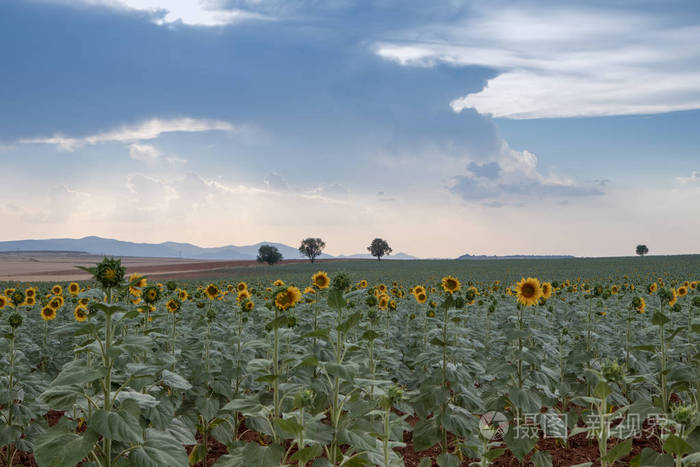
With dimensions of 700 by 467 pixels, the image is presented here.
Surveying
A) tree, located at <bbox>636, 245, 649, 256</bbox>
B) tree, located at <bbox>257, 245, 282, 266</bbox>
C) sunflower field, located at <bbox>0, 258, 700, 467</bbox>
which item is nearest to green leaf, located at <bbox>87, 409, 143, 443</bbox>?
sunflower field, located at <bbox>0, 258, 700, 467</bbox>

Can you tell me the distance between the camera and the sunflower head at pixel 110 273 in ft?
10.8

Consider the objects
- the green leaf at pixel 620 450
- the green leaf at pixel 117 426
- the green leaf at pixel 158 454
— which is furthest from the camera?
the green leaf at pixel 620 450

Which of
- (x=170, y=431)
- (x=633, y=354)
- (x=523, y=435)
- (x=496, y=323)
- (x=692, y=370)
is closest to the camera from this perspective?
(x=170, y=431)

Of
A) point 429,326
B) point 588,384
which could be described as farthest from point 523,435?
point 429,326

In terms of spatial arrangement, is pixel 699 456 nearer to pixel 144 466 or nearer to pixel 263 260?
pixel 144 466

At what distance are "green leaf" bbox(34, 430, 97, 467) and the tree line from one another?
3940 inches

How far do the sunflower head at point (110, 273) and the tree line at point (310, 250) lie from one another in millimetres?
99821

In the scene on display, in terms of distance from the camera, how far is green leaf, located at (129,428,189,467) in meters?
2.97

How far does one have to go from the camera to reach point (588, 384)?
7188mm

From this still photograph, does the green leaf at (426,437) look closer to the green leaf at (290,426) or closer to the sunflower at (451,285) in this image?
the sunflower at (451,285)

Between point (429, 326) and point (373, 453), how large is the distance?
6.85 metres

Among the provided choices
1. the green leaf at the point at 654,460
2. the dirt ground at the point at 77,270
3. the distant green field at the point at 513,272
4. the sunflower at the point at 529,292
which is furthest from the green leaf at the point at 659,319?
the dirt ground at the point at 77,270

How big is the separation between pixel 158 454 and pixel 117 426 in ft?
1.04

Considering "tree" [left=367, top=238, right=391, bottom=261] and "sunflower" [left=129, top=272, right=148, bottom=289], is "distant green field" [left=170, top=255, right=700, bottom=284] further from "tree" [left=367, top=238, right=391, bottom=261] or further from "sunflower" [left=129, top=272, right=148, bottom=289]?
"tree" [left=367, top=238, right=391, bottom=261]
